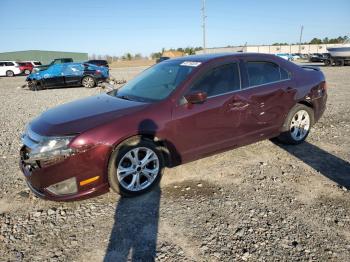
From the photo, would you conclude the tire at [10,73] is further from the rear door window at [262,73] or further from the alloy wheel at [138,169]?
the alloy wheel at [138,169]

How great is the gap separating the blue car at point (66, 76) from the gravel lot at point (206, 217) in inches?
484

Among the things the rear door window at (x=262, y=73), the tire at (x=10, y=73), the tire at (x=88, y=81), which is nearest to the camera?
the rear door window at (x=262, y=73)

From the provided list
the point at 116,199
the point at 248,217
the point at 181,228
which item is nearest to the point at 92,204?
the point at 116,199

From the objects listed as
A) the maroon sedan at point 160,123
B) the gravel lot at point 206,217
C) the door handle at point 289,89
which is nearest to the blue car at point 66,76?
the gravel lot at point 206,217

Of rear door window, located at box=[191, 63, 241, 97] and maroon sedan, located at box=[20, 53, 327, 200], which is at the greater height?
rear door window, located at box=[191, 63, 241, 97]

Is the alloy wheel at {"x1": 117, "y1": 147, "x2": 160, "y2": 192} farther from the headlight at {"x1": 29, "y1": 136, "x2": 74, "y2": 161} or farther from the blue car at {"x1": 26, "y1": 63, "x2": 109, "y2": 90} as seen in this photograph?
the blue car at {"x1": 26, "y1": 63, "x2": 109, "y2": 90}

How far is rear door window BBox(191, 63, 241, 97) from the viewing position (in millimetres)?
4129

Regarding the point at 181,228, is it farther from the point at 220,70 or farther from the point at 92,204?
the point at 220,70

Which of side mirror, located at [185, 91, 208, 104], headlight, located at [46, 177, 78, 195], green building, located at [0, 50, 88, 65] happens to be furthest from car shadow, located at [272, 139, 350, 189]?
green building, located at [0, 50, 88, 65]

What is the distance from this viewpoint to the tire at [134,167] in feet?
11.6

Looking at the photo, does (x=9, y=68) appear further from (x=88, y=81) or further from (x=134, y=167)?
(x=134, y=167)

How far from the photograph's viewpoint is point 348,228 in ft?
9.87

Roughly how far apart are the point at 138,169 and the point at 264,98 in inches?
87.6

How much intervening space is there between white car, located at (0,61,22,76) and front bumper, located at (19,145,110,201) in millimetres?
31327
